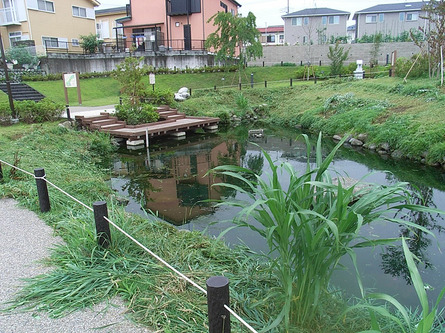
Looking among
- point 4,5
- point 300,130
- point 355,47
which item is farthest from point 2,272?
point 355,47

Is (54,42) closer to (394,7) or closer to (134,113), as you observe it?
(134,113)

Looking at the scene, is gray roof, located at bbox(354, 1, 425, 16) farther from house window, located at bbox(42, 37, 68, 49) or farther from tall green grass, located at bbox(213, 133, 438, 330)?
tall green grass, located at bbox(213, 133, 438, 330)

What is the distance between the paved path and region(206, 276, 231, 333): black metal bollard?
0.72 m

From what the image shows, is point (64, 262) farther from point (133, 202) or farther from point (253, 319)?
point (133, 202)

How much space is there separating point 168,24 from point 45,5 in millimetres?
8704

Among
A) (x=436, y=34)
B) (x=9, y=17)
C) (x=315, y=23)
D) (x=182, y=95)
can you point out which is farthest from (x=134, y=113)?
(x=315, y=23)

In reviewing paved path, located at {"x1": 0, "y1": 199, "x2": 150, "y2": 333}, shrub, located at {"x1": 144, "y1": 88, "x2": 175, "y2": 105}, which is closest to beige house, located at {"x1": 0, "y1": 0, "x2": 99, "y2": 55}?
shrub, located at {"x1": 144, "y1": 88, "x2": 175, "y2": 105}

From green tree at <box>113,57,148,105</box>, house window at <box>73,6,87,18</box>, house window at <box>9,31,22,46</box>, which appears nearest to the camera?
green tree at <box>113,57,148,105</box>

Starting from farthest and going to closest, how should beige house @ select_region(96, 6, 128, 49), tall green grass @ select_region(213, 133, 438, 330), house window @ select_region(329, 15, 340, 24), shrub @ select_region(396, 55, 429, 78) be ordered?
house window @ select_region(329, 15, 340, 24)
beige house @ select_region(96, 6, 128, 49)
shrub @ select_region(396, 55, 429, 78)
tall green grass @ select_region(213, 133, 438, 330)

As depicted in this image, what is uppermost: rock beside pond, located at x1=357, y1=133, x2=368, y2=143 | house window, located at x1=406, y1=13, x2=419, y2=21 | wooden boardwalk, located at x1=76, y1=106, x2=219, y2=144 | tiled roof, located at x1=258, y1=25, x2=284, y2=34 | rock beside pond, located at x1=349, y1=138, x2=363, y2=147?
tiled roof, located at x1=258, y1=25, x2=284, y2=34

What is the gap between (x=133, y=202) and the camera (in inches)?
298

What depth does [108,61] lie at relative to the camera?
24641 millimetres

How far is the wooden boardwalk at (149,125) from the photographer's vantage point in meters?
12.9

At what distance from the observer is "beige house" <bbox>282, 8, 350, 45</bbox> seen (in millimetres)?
38281
